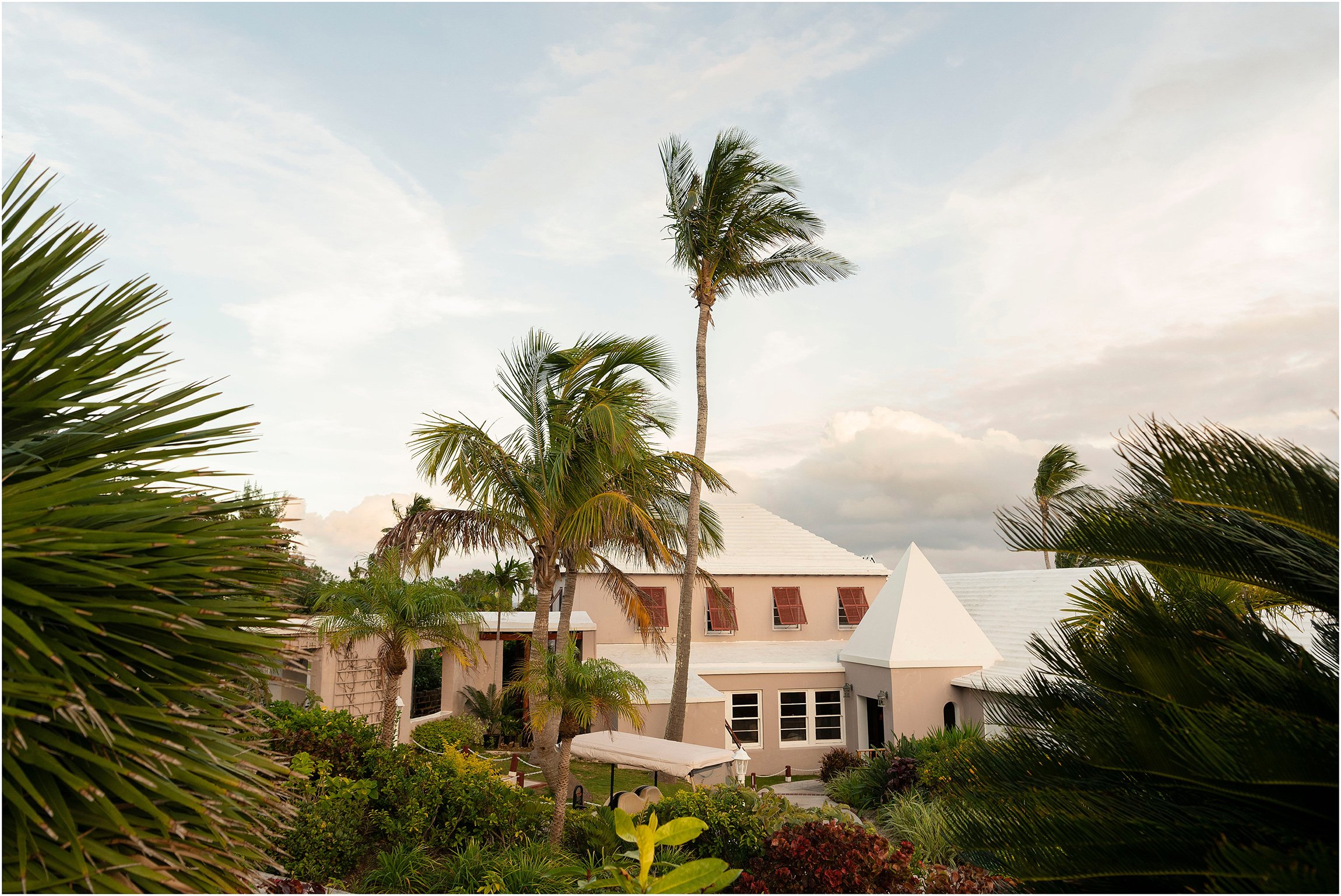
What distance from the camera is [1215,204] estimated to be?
481cm

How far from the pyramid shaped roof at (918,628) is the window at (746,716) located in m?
3.04

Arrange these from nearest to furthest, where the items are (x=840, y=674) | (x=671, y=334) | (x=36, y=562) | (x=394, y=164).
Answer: (x=36, y=562), (x=394, y=164), (x=671, y=334), (x=840, y=674)

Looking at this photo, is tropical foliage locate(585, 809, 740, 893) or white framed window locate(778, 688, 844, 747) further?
white framed window locate(778, 688, 844, 747)

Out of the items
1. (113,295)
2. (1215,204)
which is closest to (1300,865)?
(1215,204)

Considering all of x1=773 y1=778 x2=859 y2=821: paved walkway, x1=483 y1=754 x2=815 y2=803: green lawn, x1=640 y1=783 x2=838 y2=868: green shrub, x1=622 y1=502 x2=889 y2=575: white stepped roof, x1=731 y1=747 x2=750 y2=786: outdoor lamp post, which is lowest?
x1=773 y1=778 x2=859 y2=821: paved walkway

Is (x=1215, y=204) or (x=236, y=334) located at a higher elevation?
(x=1215, y=204)

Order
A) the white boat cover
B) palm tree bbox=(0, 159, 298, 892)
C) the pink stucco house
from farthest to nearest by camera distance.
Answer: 1. the pink stucco house
2. the white boat cover
3. palm tree bbox=(0, 159, 298, 892)

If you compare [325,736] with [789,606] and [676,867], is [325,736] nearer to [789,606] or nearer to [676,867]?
[676,867]

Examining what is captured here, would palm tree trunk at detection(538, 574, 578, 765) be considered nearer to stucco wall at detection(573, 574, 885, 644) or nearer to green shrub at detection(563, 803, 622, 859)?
green shrub at detection(563, 803, 622, 859)

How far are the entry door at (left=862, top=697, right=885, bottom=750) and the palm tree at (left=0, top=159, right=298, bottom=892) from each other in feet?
59.2

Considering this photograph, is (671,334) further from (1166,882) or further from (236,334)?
(1166,882)

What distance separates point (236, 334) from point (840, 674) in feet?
59.1

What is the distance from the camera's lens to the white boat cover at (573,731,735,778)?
11250 mm

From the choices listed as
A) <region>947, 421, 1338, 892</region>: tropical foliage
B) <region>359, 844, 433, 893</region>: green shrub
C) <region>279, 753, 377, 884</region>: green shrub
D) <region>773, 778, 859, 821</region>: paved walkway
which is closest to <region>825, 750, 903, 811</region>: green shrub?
<region>773, 778, 859, 821</region>: paved walkway
